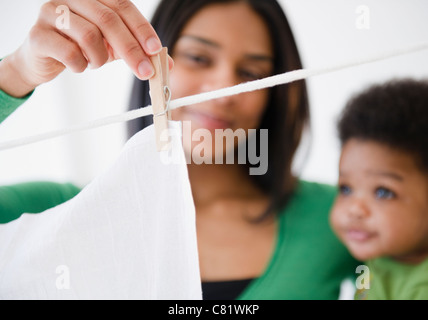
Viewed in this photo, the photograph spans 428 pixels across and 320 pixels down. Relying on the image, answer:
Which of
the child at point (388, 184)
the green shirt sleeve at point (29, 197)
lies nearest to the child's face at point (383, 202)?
the child at point (388, 184)

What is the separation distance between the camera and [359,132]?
0.60 m

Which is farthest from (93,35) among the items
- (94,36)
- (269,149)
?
(269,149)

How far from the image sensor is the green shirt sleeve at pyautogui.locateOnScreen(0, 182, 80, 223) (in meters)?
0.50

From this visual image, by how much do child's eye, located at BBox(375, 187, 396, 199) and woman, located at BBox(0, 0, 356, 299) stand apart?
16 centimetres

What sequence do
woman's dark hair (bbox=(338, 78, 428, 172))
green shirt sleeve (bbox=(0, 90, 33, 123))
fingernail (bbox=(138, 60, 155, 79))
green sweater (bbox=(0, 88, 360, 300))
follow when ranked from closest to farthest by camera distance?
1. fingernail (bbox=(138, 60, 155, 79))
2. green shirt sleeve (bbox=(0, 90, 33, 123))
3. woman's dark hair (bbox=(338, 78, 428, 172))
4. green sweater (bbox=(0, 88, 360, 300))

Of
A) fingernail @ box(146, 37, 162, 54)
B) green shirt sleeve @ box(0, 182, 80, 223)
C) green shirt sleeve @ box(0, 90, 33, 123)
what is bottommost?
green shirt sleeve @ box(0, 182, 80, 223)

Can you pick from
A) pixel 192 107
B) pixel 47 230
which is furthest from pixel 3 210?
pixel 192 107

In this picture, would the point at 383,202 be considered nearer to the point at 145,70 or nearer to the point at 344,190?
the point at 344,190

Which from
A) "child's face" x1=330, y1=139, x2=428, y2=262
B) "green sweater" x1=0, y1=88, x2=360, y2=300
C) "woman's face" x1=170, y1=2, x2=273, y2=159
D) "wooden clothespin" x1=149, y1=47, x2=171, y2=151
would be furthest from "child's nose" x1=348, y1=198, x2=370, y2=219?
"wooden clothespin" x1=149, y1=47, x2=171, y2=151

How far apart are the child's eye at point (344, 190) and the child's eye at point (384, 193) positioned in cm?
5

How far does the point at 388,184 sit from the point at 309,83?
33 centimetres

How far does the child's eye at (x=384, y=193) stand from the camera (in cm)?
59

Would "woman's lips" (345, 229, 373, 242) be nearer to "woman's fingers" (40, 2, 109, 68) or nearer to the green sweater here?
the green sweater
